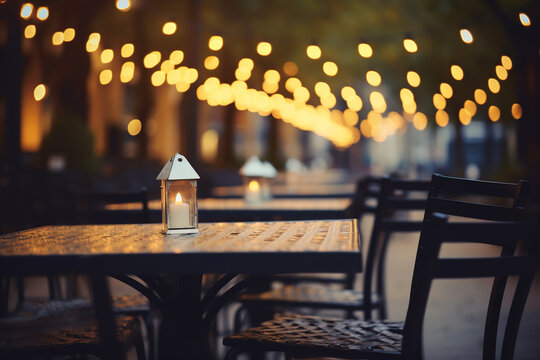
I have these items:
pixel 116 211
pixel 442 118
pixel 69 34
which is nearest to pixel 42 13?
pixel 69 34

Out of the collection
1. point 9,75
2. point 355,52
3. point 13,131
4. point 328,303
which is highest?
point 355,52

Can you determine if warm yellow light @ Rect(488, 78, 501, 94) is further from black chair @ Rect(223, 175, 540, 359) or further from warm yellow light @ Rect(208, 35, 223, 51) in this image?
black chair @ Rect(223, 175, 540, 359)

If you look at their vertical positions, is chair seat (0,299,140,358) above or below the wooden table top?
below

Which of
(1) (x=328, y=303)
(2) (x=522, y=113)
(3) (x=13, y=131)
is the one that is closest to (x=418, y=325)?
(1) (x=328, y=303)

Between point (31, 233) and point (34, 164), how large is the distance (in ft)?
31.0

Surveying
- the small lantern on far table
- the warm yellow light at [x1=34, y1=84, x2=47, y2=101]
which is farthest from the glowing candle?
the warm yellow light at [x1=34, y1=84, x2=47, y2=101]

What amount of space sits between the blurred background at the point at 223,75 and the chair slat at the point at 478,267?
2.40 m

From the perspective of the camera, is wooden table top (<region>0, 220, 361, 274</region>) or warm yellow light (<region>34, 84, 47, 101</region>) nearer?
wooden table top (<region>0, 220, 361, 274</region>)

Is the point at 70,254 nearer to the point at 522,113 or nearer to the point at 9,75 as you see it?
the point at 522,113

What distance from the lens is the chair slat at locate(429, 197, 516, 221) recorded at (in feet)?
8.32

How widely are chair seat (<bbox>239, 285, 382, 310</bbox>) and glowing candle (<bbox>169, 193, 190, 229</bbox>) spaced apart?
37.7 inches

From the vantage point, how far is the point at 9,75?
8.88 m

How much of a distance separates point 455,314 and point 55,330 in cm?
392

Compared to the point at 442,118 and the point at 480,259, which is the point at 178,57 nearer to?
the point at 480,259
